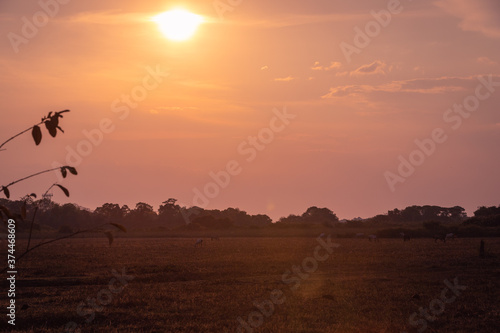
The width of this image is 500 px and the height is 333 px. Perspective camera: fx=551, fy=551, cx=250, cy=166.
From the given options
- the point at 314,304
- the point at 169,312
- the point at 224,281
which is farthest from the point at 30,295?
the point at 314,304

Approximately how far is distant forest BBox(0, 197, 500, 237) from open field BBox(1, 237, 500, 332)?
42865 mm

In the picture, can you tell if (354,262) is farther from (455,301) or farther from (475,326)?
(475,326)

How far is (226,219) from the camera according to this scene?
11094 cm

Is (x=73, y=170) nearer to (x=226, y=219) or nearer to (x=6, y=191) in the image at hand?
(x=6, y=191)

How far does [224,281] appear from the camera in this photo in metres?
21.7

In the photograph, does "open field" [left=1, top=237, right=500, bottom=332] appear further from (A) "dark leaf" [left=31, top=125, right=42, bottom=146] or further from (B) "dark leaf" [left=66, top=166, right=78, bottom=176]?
(A) "dark leaf" [left=31, top=125, right=42, bottom=146]

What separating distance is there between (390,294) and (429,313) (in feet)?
10.7

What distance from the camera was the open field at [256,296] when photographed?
1341cm

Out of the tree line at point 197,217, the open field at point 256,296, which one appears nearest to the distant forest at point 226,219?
the tree line at point 197,217

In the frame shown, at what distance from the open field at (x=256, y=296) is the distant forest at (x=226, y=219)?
42.9m

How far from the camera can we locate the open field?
13414 millimetres

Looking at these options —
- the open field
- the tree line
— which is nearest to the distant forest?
the tree line

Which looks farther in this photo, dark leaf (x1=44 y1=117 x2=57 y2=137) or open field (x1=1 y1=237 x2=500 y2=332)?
open field (x1=1 y1=237 x2=500 y2=332)

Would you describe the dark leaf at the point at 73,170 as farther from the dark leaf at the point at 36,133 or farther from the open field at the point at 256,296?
the open field at the point at 256,296
